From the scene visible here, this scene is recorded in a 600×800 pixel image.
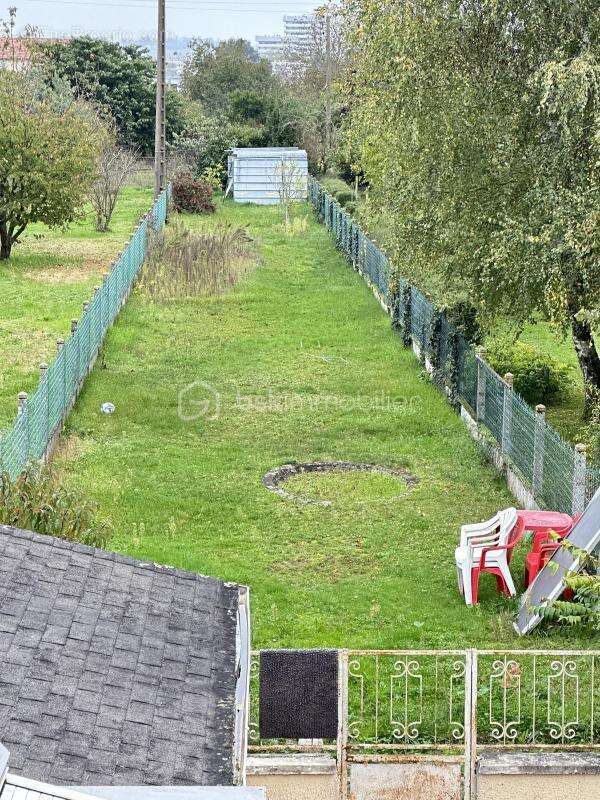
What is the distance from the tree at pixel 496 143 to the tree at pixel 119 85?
39.0m

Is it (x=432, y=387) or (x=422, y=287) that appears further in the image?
(x=422, y=287)

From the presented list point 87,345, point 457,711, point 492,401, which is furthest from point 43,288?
point 457,711

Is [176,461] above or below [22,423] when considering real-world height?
below

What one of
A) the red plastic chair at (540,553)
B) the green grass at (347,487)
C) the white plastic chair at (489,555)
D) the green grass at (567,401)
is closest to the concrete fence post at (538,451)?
the green grass at (567,401)

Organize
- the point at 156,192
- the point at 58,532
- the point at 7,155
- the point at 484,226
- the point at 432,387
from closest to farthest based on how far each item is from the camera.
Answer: the point at 58,532 < the point at 484,226 < the point at 432,387 < the point at 7,155 < the point at 156,192

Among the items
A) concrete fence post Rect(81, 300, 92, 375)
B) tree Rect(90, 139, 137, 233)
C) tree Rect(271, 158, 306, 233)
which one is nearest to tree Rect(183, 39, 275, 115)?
tree Rect(271, 158, 306, 233)

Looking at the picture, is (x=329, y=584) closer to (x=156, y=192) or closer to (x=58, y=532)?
(x=58, y=532)

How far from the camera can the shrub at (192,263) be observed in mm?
29578

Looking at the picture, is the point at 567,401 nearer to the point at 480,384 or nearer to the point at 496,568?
the point at 480,384

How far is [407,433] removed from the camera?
18.8m

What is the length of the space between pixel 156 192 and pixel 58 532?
28.7 metres

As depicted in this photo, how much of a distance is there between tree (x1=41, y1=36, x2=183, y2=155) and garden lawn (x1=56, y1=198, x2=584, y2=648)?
29505 mm

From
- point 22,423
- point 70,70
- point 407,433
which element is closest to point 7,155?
point 407,433

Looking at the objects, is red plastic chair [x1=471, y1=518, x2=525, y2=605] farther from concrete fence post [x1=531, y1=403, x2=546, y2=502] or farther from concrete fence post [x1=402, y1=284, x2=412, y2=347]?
concrete fence post [x1=402, y1=284, x2=412, y2=347]
